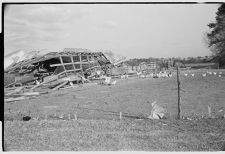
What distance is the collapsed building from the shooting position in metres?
20.3

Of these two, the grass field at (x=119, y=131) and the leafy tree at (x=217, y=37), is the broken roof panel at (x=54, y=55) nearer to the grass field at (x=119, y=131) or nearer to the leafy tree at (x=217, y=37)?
the grass field at (x=119, y=131)

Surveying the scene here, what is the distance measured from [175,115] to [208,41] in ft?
21.0

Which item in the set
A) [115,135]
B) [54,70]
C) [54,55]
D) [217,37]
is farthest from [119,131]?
[54,70]

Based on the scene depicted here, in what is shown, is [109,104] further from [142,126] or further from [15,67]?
[15,67]

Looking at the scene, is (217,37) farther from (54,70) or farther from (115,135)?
(54,70)

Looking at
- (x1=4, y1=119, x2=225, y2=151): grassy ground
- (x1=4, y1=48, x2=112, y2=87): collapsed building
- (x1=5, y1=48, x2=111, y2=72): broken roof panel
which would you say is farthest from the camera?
(x1=4, y1=48, x2=112, y2=87): collapsed building

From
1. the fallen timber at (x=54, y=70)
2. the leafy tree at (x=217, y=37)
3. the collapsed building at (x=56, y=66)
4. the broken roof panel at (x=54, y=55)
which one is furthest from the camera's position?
the collapsed building at (x=56, y=66)

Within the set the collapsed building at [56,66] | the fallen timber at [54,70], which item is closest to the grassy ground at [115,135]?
the fallen timber at [54,70]

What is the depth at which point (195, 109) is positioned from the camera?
1057 cm

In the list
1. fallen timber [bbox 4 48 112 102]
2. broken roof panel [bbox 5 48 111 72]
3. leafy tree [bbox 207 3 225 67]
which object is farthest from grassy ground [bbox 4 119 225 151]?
broken roof panel [bbox 5 48 111 72]

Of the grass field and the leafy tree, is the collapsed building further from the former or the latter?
the leafy tree

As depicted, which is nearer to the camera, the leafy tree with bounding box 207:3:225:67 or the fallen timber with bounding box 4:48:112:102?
the leafy tree with bounding box 207:3:225:67

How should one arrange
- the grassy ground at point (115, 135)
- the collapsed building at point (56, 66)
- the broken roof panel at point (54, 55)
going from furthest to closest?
the collapsed building at point (56, 66)
the broken roof panel at point (54, 55)
the grassy ground at point (115, 135)

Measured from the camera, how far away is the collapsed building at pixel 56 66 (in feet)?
66.5
